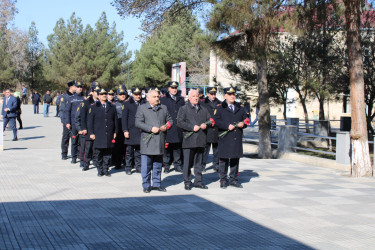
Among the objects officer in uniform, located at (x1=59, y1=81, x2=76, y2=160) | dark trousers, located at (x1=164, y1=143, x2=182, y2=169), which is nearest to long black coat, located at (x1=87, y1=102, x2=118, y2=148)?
dark trousers, located at (x1=164, y1=143, x2=182, y2=169)

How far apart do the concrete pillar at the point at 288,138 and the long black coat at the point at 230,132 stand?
18.8 feet

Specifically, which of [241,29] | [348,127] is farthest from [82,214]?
[348,127]

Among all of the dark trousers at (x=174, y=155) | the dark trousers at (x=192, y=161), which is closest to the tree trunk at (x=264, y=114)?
the dark trousers at (x=174, y=155)

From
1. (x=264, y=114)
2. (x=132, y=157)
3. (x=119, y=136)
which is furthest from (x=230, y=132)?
(x=264, y=114)

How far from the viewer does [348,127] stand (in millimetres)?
19812

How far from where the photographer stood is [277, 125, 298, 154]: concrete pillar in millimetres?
15023

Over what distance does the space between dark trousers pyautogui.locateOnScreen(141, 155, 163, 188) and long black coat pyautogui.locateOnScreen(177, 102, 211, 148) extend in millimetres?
573

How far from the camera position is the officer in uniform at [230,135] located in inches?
368

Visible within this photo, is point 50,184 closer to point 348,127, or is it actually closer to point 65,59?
point 348,127

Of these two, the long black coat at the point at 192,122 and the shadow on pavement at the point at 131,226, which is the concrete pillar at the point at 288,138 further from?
the shadow on pavement at the point at 131,226

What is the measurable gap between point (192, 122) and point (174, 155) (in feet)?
8.61

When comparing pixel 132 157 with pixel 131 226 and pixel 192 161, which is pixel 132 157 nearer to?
pixel 192 161

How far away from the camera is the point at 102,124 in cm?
1055

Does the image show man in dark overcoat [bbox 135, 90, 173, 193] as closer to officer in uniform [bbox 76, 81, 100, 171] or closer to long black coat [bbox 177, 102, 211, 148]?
long black coat [bbox 177, 102, 211, 148]
